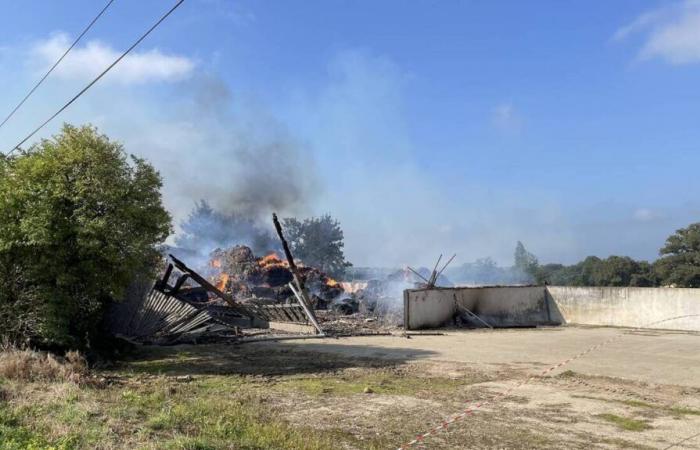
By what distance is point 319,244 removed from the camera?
2436 inches

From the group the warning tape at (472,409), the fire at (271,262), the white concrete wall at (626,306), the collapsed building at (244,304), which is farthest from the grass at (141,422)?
the fire at (271,262)

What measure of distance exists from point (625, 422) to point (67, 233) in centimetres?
1158

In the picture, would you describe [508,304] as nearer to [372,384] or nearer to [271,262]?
[372,384]

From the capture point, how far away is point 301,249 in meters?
63.0

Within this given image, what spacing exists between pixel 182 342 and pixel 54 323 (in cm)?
541

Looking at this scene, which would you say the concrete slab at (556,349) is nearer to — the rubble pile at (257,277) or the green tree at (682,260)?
the rubble pile at (257,277)

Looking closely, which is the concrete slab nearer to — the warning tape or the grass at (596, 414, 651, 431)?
the warning tape

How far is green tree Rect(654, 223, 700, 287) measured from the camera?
4178 centimetres

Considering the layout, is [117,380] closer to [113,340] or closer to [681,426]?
[113,340]

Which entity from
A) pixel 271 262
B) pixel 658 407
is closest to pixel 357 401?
pixel 658 407

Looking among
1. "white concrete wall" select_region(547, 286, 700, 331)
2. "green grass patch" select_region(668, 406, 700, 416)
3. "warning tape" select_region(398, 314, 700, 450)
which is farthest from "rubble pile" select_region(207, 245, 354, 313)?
"green grass patch" select_region(668, 406, 700, 416)

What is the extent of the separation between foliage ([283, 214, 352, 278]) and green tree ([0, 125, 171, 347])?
47.1 metres

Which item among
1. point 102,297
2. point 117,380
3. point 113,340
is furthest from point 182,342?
point 117,380

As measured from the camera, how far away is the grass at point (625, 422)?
7965 millimetres
